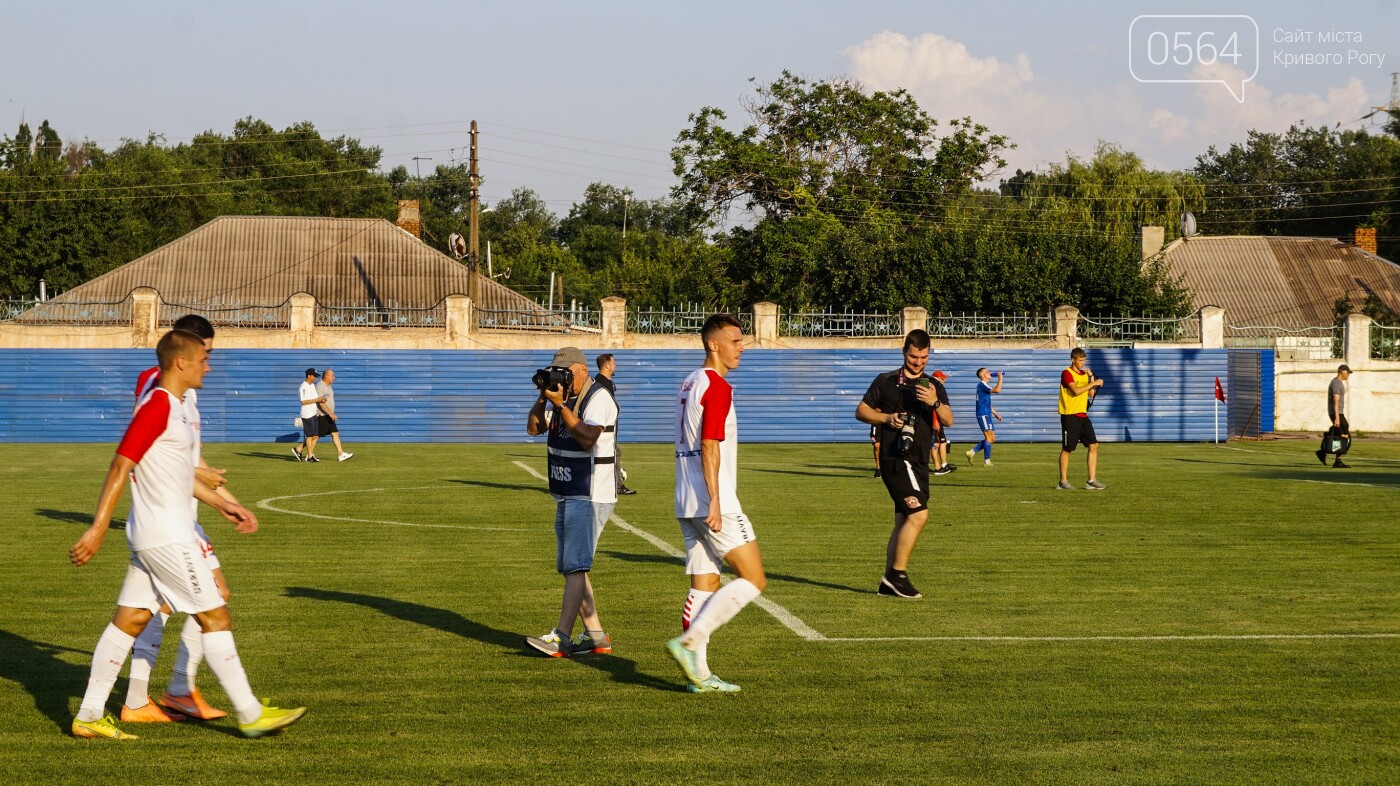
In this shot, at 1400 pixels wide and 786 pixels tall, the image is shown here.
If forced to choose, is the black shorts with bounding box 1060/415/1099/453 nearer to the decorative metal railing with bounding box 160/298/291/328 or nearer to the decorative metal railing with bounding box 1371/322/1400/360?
the decorative metal railing with bounding box 160/298/291/328

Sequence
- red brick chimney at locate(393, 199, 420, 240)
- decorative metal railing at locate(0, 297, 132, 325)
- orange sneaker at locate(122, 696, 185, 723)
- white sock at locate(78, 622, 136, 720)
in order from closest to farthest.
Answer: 1. white sock at locate(78, 622, 136, 720)
2. orange sneaker at locate(122, 696, 185, 723)
3. decorative metal railing at locate(0, 297, 132, 325)
4. red brick chimney at locate(393, 199, 420, 240)

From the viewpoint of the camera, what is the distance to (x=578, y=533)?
27.0 ft

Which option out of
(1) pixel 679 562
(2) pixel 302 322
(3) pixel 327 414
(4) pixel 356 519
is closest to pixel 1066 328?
(2) pixel 302 322

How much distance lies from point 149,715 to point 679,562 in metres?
6.35

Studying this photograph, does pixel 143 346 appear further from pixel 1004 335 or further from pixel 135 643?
pixel 135 643

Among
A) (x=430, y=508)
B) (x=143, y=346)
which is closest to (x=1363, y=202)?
(x=143, y=346)

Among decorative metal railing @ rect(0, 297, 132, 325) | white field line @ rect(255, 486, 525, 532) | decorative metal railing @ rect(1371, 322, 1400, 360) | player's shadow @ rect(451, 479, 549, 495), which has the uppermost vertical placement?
decorative metal railing @ rect(0, 297, 132, 325)

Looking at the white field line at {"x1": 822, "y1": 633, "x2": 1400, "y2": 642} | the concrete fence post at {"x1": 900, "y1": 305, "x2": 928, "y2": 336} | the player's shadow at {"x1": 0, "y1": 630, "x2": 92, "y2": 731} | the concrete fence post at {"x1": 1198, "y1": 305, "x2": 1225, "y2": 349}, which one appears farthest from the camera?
the concrete fence post at {"x1": 1198, "y1": 305, "x2": 1225, "y2": 349}

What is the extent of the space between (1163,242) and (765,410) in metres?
32.5

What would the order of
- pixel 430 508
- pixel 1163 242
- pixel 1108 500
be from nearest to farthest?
1. pixel 430 508
2. pixel 1108 500
3. pixel 1163 242

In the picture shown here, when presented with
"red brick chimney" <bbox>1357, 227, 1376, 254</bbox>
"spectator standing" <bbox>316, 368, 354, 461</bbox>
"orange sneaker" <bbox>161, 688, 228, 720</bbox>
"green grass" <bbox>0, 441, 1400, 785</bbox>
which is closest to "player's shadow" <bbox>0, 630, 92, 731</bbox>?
"green grass" <bbox>0, 441, 1400, 785</bbox>

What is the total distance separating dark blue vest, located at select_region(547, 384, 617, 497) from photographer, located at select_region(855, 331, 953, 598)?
2.68 m

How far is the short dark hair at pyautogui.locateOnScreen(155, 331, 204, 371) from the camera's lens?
20.6 ft

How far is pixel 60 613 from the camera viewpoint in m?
9.52
